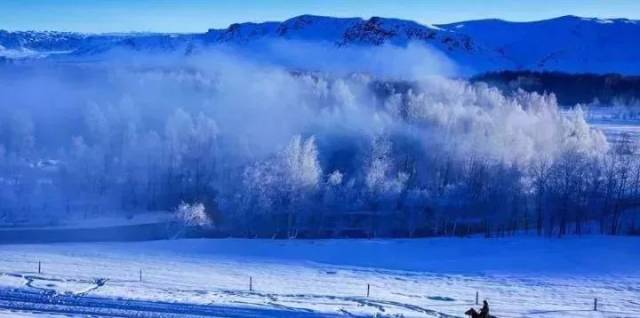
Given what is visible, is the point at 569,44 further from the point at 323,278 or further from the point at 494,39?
the point at 323,278

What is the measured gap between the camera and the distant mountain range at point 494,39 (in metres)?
153

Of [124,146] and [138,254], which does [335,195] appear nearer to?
[138,254]

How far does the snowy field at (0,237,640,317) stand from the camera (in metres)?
19.5

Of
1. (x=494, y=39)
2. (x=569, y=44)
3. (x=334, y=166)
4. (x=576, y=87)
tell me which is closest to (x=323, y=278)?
(x=334, y=166)

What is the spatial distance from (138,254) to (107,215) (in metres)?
14.5

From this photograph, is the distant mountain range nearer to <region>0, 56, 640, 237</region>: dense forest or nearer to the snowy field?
<region>0, 56, 640, 237</region>: dense forest

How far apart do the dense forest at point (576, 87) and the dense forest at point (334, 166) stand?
26.9 metres

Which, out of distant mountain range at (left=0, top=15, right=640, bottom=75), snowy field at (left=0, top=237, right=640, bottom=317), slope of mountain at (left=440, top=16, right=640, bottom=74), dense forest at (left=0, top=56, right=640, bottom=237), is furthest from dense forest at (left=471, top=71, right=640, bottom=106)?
snowy field at (left=0, top=237, right=640, bottom=317)

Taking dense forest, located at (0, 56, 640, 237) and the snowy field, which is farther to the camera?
dense forest, located at (0, 56, 640, 237)

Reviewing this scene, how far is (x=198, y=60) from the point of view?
154625 mm

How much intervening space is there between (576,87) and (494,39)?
3457 inches

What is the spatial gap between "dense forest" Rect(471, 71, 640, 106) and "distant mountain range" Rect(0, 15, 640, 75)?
945 inches

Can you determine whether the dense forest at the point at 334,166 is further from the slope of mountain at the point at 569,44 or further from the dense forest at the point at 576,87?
the slope of mountain at the point at 569,44

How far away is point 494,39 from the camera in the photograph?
7407 inches
